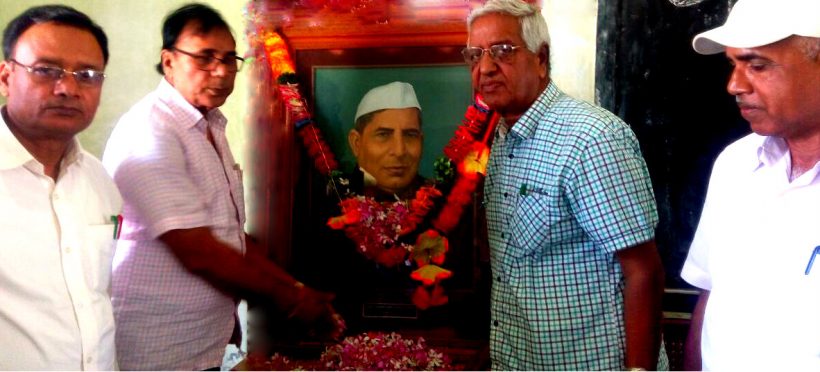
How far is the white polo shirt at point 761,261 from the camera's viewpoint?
5.22ft

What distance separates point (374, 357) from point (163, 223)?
3.25ft

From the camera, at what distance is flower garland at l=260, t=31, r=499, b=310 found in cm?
260

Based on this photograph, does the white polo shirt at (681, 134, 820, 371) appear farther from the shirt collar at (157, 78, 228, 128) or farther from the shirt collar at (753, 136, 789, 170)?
the shirt collar at (157, 78, 228, 128)

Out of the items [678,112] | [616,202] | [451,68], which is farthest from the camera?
[451,68]

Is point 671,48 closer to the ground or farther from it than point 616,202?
farther from it

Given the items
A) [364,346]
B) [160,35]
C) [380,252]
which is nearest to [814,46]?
[380,252]

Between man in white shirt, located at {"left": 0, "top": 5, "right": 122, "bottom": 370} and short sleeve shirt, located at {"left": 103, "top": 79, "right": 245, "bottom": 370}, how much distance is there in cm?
24

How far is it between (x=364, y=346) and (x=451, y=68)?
3.53ft

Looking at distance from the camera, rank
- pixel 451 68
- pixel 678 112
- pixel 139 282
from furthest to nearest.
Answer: pixel 451 68
pixel 678 112
pixel 139 282

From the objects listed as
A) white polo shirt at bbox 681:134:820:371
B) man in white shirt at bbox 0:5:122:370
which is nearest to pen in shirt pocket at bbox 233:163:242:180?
man in white shirt at bbox 0:5:122:370

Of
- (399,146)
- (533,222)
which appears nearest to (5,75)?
(399,146)

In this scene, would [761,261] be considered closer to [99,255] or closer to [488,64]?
[488,64]

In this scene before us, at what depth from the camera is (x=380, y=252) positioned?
8.71 ft

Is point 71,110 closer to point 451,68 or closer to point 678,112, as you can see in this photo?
point 451,68
